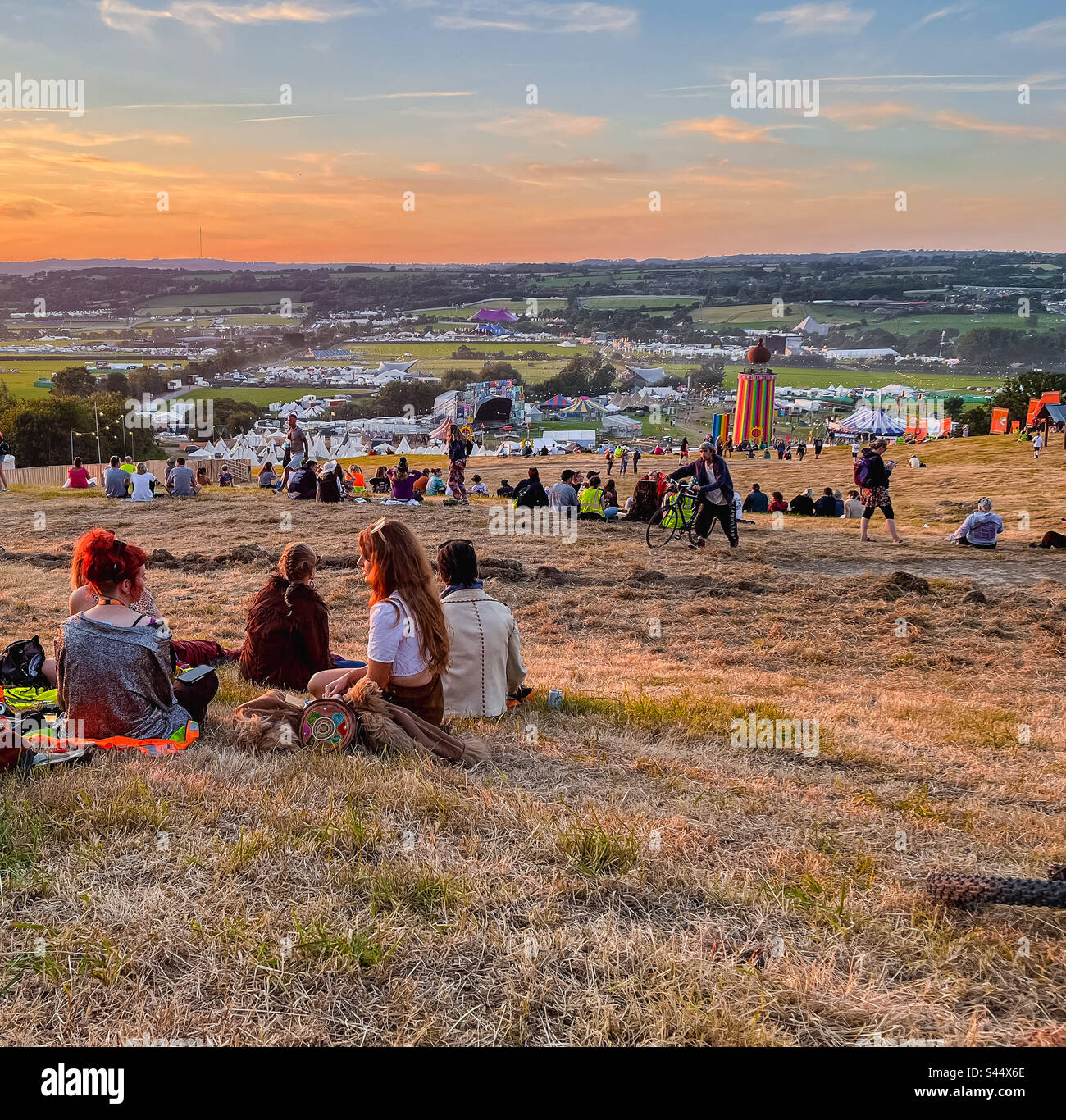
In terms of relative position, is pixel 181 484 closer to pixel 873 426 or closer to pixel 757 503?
pixel 757 503

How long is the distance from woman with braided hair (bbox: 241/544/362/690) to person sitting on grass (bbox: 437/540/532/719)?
54.4 inches

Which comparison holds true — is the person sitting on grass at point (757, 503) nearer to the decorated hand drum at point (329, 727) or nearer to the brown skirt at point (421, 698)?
the brown skirt at point (421, 698)

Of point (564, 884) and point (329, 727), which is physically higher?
point (329, 727)

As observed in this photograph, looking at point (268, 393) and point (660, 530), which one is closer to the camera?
point (660, 530)

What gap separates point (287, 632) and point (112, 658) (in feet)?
6.80

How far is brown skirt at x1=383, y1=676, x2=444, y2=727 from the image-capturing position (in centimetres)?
495

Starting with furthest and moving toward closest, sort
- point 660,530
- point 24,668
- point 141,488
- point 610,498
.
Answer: point 141,488
point 610,498
point 660,530
point 24,668

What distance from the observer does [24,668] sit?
241 inches

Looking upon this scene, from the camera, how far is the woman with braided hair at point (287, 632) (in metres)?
6.68

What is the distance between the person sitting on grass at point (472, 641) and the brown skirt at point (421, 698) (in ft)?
2.11

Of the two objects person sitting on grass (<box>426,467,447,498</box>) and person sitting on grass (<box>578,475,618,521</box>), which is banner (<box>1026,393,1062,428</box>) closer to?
person sitting on grass (<box>426,467,447,498</box>)

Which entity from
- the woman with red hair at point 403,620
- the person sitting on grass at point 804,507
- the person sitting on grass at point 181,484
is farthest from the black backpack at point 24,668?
the person sitting on grass at point 804,507

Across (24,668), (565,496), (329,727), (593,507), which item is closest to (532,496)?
(565,496)
